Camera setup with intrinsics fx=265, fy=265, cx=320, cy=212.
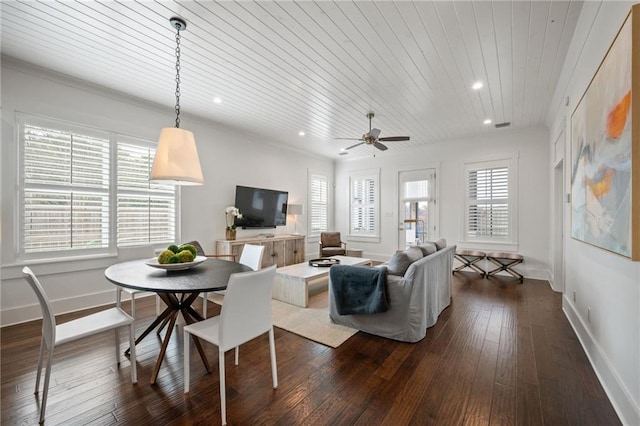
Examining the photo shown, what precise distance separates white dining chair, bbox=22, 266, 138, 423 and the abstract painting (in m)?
3.21

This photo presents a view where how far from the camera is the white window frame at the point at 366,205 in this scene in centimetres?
718

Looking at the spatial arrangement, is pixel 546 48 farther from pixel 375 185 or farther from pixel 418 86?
pixel 375 185

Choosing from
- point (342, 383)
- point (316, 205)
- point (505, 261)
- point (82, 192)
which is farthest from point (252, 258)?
point (505, 261)

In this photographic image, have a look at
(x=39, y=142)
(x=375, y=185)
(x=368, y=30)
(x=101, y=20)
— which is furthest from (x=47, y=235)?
(x=375, y=185)

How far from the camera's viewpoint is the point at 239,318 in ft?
5.59

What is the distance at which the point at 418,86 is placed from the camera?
137 inches

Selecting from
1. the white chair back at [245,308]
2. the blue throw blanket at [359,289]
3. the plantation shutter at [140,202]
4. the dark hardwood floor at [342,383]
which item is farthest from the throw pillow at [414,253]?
the plantation shutter at [140,202]

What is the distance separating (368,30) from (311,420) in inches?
121

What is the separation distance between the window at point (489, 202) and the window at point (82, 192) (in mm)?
6010

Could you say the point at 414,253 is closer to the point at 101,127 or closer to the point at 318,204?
the point at 101,127

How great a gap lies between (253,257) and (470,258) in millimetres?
4923

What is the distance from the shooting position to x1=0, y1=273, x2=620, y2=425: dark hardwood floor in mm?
1642

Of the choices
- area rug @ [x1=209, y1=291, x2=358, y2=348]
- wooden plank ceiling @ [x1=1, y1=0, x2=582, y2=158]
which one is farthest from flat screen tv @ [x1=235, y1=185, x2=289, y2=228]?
area rug @ [x1=209, y1=291, x2=358, y2=348]

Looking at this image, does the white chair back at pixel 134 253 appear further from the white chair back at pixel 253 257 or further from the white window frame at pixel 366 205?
the white window frame at pixel 366 205
